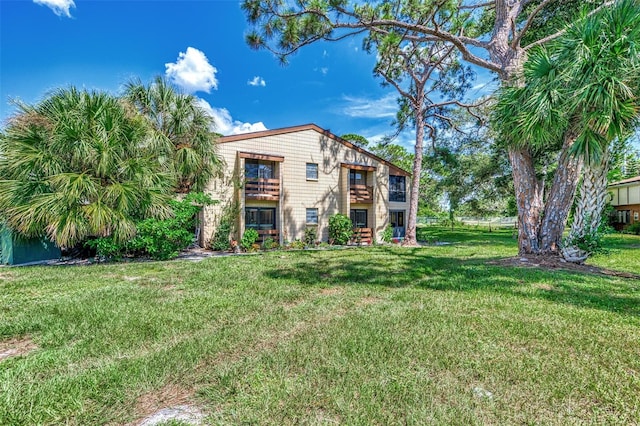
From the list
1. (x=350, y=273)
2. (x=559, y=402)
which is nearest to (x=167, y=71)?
(x=350, y=273)

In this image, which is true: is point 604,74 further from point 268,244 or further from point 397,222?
point 397,222

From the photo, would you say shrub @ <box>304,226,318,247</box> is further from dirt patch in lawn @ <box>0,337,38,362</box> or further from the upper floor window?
dirt patch in lawn @ <box>0,337,38,362</box>

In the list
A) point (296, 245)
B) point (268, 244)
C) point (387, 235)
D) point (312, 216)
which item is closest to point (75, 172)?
point (268, 244)

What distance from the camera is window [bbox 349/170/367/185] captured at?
62.1ft

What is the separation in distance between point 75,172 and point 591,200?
15.4 m

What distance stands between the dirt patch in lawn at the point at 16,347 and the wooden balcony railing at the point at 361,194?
15769mm

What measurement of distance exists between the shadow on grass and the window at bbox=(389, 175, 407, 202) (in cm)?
1167

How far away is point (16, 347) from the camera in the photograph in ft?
11.1

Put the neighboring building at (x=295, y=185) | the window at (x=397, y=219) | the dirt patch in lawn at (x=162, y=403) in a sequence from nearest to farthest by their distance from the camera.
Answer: the dirt patch in lawn at (x=162, y=403) → the neighboring building at (x=295, y=185) → the window at (x=397, y=219)

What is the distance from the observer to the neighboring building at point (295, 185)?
48.1ft

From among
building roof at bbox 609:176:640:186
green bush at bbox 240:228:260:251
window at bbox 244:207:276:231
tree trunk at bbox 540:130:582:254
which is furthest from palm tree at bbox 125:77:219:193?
building roof at bbox 609:176:640:186

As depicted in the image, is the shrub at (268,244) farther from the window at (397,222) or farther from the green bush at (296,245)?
the window at (397,222)

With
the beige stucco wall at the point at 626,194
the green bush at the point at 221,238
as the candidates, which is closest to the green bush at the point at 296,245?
the green bush at the point at 221,238

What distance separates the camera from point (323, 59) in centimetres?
1528
